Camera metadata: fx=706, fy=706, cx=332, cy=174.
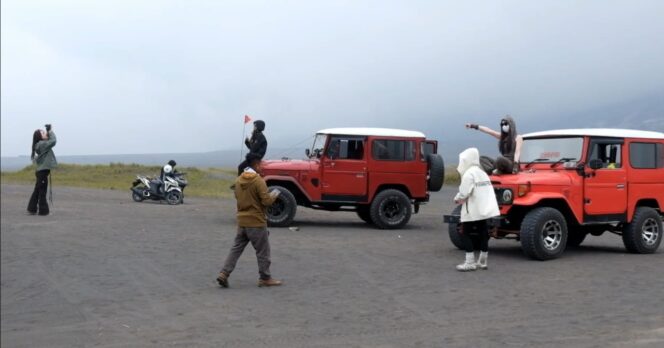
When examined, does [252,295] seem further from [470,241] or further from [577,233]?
[577,233]

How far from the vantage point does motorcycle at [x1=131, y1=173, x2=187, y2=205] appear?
2320 cm

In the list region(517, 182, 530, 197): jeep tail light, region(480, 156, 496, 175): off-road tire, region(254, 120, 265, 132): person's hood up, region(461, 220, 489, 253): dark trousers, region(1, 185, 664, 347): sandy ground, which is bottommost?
region(1, 185, 664, 347): sandy ground

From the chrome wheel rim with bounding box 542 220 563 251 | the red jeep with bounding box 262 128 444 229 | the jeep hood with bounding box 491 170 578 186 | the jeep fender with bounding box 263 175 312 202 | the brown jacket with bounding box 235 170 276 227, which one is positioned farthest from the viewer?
the red jeep with bounding box 262 128 444 229

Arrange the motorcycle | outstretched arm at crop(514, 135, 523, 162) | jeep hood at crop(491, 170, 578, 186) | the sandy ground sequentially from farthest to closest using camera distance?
1. the motorcycle
2. outstretched arm at crop(514, 135, 523, 162)
3. jeep hood at crop(491, 170, 578, 186)
4. the sandy ground

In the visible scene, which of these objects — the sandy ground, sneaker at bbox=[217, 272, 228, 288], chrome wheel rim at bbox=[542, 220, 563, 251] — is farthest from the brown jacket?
chrome wheel rim at bbox=[542, 220, 563, 251]

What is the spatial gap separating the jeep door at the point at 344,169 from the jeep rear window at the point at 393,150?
29 centimetres

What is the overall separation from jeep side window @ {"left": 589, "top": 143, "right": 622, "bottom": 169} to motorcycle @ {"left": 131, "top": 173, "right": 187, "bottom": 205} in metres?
14.5

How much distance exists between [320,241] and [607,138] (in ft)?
18.4

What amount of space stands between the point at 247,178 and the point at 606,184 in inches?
261

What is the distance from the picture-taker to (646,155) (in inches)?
508

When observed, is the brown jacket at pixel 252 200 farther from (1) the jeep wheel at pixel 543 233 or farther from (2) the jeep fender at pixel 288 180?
(2) the jeep fender at pixel 288 180

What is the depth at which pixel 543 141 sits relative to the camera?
41.9ft

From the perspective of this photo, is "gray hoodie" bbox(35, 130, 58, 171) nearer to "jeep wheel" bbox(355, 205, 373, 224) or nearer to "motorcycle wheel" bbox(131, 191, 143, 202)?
"jeep wheel" bbox(355, 205, 373, 224)

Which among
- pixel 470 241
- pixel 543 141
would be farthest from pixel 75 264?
pixel 543 141
